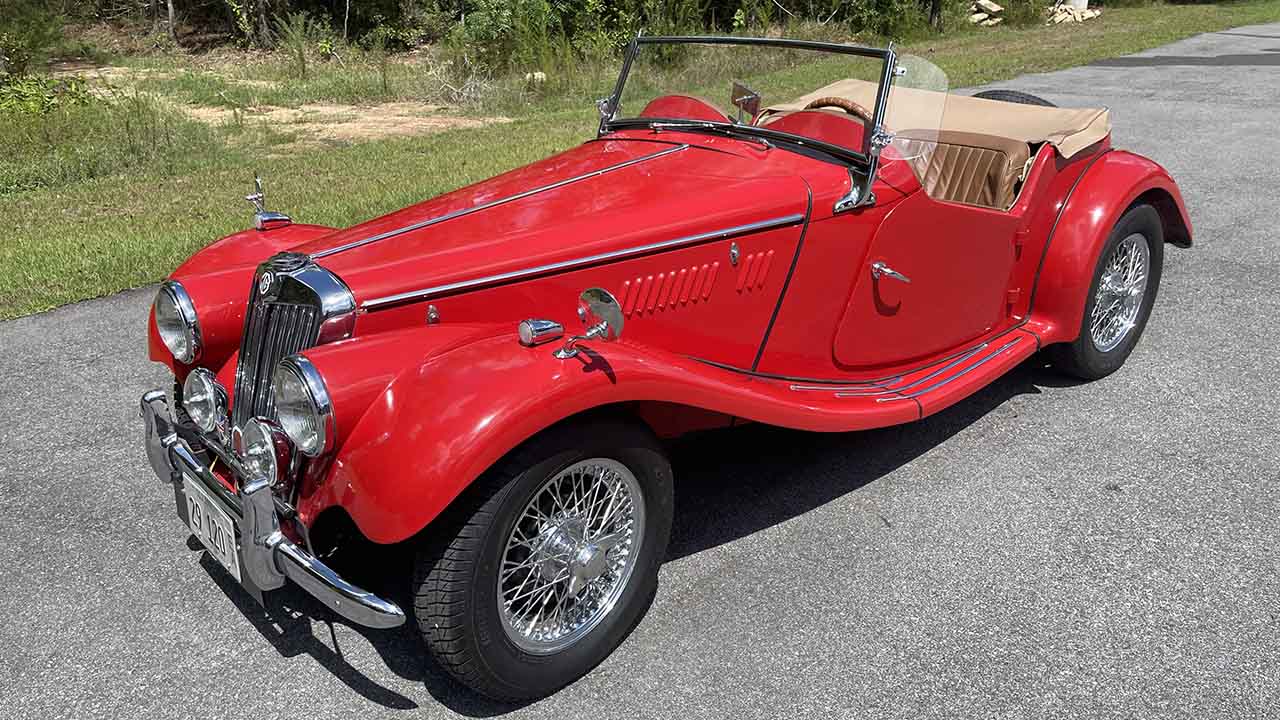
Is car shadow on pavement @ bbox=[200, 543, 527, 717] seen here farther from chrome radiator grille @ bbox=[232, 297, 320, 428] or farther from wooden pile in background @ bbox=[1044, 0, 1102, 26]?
wooden pile in background @ bbox=[1044, 0, 1102, 26]

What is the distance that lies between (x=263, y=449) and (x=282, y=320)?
0.44 m

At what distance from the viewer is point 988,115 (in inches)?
185

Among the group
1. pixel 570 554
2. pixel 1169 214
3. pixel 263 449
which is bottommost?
pixel 570 554

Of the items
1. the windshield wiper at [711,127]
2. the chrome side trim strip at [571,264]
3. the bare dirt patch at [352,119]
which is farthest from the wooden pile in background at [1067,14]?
the chrome side trim strip at [571,264]

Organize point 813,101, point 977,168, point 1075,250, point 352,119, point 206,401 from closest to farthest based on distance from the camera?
point 206,401, point 813,101, point 1075,250, point 977,168, point 352,119

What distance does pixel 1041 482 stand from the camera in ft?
12.6

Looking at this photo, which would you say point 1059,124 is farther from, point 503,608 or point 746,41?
point 503,608

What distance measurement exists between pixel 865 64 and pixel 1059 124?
1.38 meters

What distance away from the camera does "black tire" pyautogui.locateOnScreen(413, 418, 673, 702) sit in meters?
2.51

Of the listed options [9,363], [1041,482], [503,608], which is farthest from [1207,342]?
[9,363]

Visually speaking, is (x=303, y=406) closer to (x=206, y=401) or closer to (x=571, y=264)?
(x=206, y=401)

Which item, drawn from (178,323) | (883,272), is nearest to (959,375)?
(883,272)

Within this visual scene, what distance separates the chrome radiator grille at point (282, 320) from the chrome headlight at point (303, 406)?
21 centimetres

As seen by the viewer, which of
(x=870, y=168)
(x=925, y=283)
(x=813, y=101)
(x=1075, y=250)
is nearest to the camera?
(x=870, y=168)
